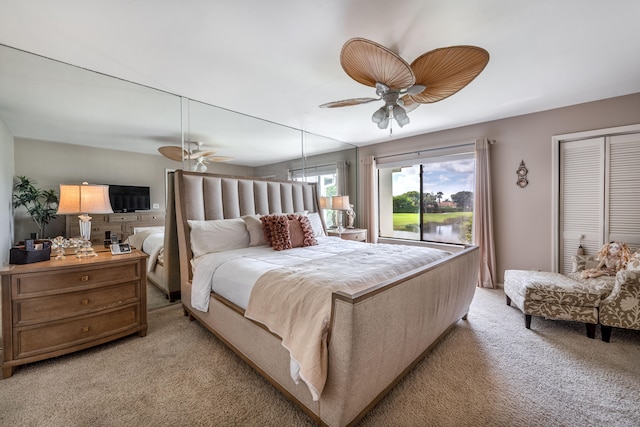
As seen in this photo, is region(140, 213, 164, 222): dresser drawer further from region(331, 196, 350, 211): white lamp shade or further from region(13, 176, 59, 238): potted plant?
region(331, 196, 350, 211): white lamp shade

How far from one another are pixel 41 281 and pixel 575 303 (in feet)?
14.6

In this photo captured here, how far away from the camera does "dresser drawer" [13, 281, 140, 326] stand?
1.80 m

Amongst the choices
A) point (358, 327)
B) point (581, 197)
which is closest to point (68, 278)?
point (358, 327)

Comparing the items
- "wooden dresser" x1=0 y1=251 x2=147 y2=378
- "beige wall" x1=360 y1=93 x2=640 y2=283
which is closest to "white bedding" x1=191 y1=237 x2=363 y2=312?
"wooden dresser" x1=0 y1=251 x2=147 y2=378

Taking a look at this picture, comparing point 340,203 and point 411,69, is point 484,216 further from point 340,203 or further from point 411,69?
point 411,69

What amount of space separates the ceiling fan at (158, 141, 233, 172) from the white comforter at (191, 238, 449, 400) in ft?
4.49

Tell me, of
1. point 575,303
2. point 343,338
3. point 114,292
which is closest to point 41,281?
point 114,292

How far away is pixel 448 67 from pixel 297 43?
3.78ft

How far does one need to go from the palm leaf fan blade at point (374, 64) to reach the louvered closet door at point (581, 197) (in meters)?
2.99

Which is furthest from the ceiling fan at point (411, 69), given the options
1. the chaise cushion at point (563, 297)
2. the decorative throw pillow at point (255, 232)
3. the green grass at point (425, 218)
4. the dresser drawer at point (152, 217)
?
the green grass at point (425, 218)

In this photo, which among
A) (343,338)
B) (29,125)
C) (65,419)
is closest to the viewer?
(343,338)

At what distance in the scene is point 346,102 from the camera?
2211 millimetres

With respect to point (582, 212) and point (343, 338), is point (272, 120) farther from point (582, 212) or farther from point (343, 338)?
point (582, 212)

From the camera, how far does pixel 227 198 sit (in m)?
3.15
